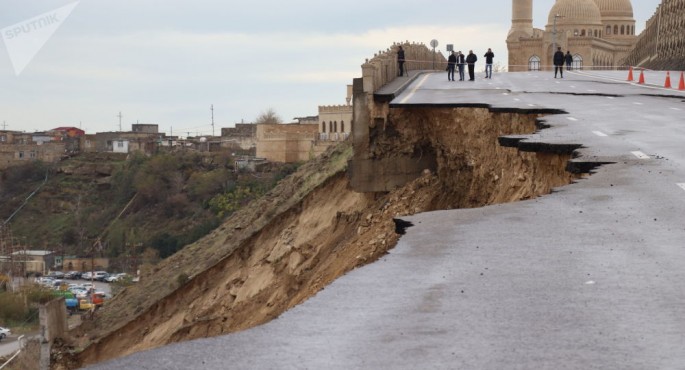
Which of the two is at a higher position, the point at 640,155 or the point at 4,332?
the point at 640,155

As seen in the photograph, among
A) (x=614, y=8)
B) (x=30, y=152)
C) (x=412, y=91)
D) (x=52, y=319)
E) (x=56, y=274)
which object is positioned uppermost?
(x=614, y=8)

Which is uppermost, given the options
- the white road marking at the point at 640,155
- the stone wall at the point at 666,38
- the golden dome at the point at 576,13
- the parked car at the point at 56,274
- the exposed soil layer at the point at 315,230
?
the golden dome at the point at 576,13

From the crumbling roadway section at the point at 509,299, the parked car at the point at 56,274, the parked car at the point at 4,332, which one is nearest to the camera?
the crumbling roadway section at the point at 509,299

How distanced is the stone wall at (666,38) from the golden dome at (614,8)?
50760 mm

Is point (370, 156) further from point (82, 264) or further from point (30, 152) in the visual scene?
point (30, 152)

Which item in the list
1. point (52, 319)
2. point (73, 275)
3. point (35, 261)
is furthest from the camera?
point (35, 261)

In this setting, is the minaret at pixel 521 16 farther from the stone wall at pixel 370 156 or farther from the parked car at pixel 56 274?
the stone wall at pixel 370 156

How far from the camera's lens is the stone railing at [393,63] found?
27.7m

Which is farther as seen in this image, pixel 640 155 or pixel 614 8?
pixel 614 8

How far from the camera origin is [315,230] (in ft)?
91.4

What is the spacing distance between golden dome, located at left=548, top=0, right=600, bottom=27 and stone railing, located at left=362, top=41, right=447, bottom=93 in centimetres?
7453

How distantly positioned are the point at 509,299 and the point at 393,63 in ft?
97.5

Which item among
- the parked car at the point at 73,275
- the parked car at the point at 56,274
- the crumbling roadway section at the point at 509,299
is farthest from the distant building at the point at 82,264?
the crumbling roadway section at the point at 509,299

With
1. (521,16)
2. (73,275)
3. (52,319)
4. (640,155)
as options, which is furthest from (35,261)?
(640,155)
